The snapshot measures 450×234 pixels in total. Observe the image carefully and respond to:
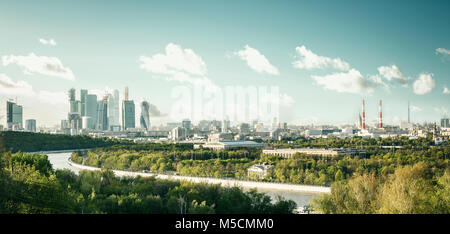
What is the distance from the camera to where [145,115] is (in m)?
64.2

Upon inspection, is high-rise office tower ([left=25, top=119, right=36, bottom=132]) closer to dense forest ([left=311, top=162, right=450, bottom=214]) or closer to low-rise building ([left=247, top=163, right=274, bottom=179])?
low-rise building ([left=247, top=163, right=274, bottom=179])

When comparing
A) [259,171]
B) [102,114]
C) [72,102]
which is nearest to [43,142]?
[259,171]

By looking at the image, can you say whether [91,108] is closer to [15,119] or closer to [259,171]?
[15,119]

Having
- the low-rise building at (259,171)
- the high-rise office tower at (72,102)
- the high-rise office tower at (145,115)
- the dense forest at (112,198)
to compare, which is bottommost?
the low-rise building at (259,171)

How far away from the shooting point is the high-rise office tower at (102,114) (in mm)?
65188

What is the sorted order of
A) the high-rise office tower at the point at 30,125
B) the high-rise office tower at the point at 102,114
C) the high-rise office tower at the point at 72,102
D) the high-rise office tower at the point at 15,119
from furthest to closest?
the high-rise office tower at the point at 102,114
the high-rise office tower at the point at 72,102
the high-rise office tower at the point at 30,125
the high-rise office tower at the point at 15,119

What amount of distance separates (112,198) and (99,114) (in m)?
62.2

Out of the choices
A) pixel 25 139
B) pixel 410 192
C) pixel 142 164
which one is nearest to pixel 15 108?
pixel 25 139

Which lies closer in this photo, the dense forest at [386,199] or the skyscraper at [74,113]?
the dense forest at [386,199]

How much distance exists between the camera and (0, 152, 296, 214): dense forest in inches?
216

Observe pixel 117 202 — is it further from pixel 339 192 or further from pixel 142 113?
pixel 142 113

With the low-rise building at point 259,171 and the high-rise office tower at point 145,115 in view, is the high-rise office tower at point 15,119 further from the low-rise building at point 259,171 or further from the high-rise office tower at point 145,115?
the low-rise building at point 259,171

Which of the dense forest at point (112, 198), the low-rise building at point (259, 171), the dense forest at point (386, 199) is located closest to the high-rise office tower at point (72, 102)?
the low-rise building at point (259, 171)

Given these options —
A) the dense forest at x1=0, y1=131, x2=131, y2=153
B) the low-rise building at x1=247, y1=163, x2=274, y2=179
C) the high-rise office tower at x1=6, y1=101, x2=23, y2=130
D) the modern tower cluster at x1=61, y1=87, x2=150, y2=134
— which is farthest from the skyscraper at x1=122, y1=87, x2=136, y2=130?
the low-rise building at x1=247, y1=163, x2=274, y2=179
